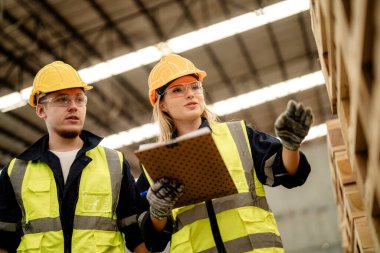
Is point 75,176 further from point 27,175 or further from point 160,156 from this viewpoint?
point 160,156

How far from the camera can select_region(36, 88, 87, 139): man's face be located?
9.58ft

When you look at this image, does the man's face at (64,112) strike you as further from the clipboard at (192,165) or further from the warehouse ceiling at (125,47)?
the warehouse ceiling at (125,47)

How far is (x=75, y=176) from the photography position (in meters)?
2.74

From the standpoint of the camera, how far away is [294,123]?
2.01m

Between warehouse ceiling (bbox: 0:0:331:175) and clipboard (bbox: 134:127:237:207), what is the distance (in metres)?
7.22

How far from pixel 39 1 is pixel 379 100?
8.55m

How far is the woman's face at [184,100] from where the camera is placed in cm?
276

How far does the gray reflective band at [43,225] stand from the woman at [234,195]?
0.50 meters

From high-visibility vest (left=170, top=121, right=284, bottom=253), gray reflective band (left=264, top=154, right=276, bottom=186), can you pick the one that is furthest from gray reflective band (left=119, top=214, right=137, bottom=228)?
gray reflective band (left=264, top=154, right=276, bottom=186)

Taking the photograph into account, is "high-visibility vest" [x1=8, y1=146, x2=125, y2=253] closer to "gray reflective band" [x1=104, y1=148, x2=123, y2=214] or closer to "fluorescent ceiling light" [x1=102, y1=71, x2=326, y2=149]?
"gray reflective band" [x1=104, y1=148, x2=123, y2=214]

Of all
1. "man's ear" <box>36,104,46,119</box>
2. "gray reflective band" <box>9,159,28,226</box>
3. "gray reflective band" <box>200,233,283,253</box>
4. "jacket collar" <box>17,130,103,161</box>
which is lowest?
"gray reflective band" <box>200,233,283,253</box>

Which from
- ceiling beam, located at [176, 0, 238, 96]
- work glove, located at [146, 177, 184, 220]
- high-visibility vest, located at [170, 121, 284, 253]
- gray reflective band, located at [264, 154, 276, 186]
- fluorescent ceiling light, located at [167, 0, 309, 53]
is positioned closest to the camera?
work glove, located at [146, 177, 184, 220]

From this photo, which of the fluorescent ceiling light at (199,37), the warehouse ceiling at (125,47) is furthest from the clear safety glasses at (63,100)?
the fluorescent ceiling light at (199,37)

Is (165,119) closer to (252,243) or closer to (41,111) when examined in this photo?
(41,111)
